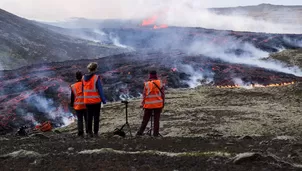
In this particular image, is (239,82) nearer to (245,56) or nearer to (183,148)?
(245,56)

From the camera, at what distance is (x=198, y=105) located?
18.0 metres

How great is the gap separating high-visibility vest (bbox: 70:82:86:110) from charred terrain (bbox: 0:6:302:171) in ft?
2.77

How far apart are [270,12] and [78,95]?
85.8 metres

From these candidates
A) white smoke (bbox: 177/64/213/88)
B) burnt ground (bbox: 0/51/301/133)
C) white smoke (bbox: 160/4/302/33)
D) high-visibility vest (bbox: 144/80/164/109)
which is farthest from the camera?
white smoke (bbox: 160/4/302/33)

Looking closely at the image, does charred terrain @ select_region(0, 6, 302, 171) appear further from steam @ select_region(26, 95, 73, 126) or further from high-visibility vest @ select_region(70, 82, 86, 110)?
high-visibility vest @ select_region(70, 82, 86, 110)

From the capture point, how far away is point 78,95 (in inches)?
404

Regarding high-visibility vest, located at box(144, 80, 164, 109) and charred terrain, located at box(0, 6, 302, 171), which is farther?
high-visibility vest, located at box(144, 80, 164, 109)

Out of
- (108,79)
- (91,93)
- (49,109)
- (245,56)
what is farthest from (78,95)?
(245,56)

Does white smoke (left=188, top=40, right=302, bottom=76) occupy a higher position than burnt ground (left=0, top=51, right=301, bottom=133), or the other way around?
white smoke (left=188, top=40, right=302, bottom=76)

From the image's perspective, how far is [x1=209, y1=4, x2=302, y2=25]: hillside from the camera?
8032cm

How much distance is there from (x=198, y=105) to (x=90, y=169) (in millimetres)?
11958

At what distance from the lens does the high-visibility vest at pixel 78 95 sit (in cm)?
1023

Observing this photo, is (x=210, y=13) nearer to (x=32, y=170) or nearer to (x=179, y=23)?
(x=179, y=23)

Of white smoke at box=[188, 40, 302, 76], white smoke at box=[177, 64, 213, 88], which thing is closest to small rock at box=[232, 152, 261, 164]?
white smoke at box=[177, 64, 213, 88]
